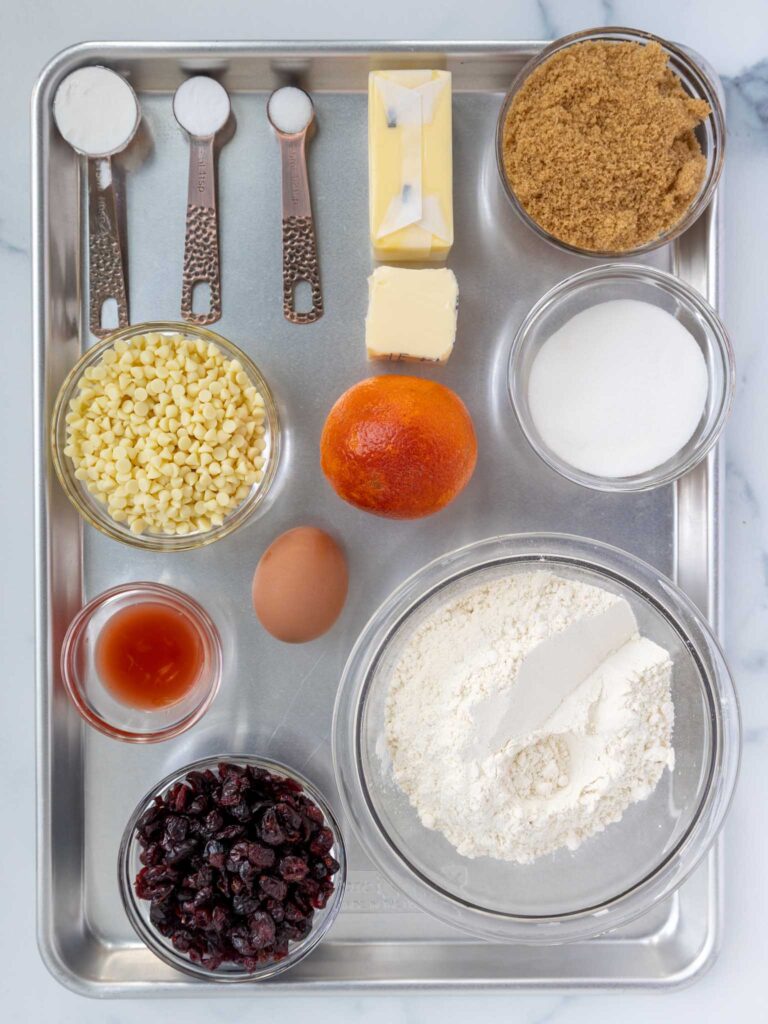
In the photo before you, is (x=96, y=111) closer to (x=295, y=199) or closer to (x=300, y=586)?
(x=295, y=199)

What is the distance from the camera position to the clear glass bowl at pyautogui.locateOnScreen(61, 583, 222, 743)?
1.12m

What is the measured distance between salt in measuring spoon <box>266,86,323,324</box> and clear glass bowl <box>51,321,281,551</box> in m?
0.13

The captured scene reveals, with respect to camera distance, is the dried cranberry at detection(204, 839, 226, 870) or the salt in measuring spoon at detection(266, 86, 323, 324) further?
the salt in measuring spoon at detection(266, 86, 323, 324)

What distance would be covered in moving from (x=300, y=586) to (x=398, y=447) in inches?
9.3

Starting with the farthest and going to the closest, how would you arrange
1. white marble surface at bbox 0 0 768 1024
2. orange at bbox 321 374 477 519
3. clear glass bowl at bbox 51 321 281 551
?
white marble surface at bbox 0 0 768 1024 → clear glass bowl at bbox 51 321 281 551 → orange at bbox 321 374 477 519

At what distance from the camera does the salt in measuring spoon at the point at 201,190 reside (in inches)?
45.1

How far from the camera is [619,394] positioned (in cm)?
111

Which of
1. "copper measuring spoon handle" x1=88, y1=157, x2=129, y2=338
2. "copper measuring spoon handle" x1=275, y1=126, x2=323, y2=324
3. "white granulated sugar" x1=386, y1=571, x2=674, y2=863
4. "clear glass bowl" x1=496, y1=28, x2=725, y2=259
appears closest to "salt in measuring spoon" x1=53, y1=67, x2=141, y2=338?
"copper measuring spoon handle" x1=88, y1=157, x2=129, y2=338

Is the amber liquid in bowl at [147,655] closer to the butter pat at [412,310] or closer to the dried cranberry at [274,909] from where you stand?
the dried cranberry at [274,909]

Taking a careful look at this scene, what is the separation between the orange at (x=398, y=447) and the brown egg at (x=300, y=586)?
88 mm

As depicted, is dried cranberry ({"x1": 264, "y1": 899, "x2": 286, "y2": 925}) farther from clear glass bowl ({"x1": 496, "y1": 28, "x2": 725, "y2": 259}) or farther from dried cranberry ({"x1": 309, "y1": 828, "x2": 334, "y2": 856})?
clear glass bowl ({"x1": 496, "y1": 28, "x2": 725, "y2": 259})

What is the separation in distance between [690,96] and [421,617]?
0.80 meters

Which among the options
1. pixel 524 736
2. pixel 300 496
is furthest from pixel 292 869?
pixel 300 496

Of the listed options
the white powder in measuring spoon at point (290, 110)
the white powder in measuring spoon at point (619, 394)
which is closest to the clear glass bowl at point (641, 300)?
the white powder in measuring spoon at point (619, 394)
